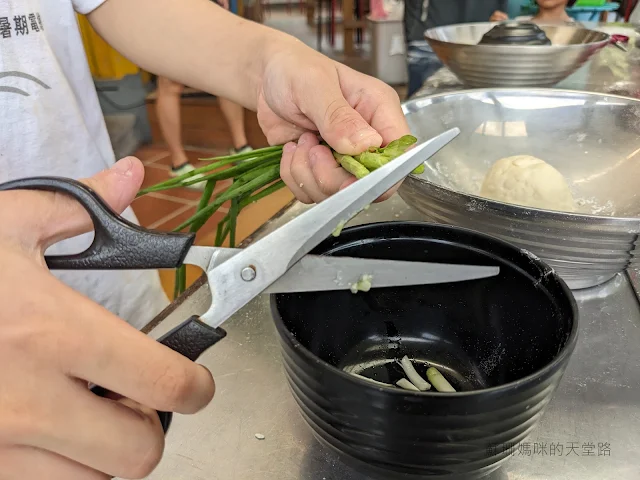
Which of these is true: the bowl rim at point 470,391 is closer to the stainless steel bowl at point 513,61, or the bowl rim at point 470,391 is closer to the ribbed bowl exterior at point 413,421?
the ribbed bowl exterior at point 413,421

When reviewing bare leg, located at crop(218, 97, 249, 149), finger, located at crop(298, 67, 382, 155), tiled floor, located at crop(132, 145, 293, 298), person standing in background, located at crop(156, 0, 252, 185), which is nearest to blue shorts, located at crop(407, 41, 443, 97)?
tiled floor, located at crop(132, 145, 293, 298)

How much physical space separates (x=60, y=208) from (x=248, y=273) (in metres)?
0.14

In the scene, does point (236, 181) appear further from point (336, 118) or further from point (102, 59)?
point (102, 59)

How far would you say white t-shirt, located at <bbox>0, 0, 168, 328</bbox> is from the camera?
0.62 meters

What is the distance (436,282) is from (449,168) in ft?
1.33

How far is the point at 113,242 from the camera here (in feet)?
1.14

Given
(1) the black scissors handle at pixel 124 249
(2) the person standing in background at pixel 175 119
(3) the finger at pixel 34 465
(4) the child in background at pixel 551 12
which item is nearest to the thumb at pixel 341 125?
(1) the black scissors handle at pixel 124 249

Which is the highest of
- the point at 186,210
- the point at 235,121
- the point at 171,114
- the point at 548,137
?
the point at 548,137

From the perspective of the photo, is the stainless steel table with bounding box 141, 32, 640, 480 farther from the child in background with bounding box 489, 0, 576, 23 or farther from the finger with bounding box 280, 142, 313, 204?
the child in background with bounding box 489, 0, 576, 23

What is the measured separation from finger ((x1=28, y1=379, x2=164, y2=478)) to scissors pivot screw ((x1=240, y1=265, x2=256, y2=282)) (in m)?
0.11

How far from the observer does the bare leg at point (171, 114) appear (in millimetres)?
2314

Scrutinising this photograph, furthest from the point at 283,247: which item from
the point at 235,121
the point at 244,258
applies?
the point at 235,121

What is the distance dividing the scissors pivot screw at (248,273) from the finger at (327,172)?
169 mm

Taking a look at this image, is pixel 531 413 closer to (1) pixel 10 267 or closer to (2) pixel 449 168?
(1) pixel 10 267
